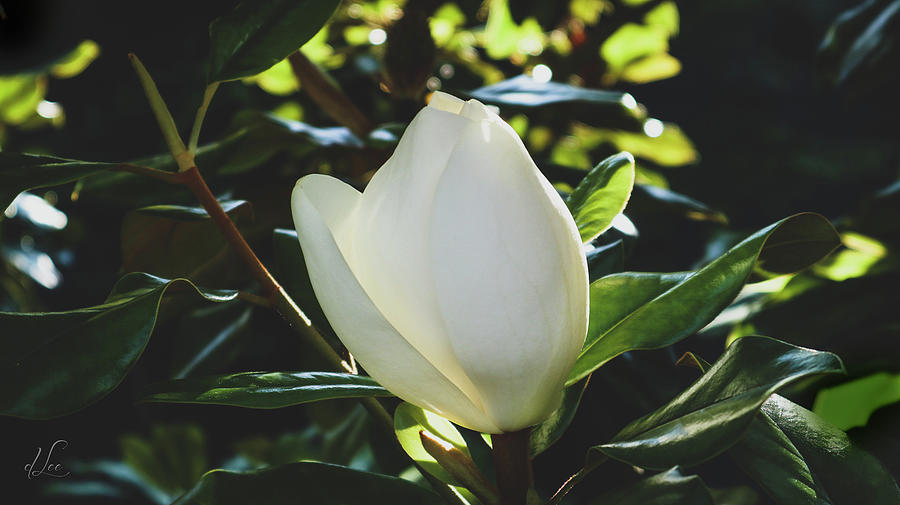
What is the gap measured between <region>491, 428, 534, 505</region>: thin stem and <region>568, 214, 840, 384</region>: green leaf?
49 mm

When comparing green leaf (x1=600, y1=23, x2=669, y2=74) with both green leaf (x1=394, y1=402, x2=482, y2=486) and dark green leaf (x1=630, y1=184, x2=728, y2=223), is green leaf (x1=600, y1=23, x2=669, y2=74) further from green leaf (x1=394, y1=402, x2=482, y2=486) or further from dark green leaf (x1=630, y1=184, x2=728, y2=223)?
green leaf (x1=394, y1=402, x2=482, y2=486)

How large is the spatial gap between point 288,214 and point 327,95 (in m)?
0.15

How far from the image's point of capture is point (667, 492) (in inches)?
14.9

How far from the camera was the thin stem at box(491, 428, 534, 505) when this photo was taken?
16.9 inches

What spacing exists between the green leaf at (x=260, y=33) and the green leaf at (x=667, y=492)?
1.11 feet

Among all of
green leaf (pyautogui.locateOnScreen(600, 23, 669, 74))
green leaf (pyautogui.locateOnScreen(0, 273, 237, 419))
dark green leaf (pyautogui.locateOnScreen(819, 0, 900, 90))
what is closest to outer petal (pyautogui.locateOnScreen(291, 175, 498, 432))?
green leaf (pyautogui.locateOnScreen(0, 273, 237, 419))

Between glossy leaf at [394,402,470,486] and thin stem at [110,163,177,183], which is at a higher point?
thin stem at [110,163,177,183]

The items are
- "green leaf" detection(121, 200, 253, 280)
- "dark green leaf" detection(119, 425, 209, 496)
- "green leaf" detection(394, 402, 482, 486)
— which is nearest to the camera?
"green leaf" detection(394, 402, 482, 486)

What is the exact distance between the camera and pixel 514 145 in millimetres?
362

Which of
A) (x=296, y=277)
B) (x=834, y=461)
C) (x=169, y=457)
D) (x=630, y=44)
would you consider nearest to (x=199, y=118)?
(x=296, y=277)

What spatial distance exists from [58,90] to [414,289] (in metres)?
1.19

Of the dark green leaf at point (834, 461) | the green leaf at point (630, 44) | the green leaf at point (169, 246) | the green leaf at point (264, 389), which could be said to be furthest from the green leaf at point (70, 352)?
the green leaf at point (630, 44)

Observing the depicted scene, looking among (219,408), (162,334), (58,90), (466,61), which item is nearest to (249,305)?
(162,334)
